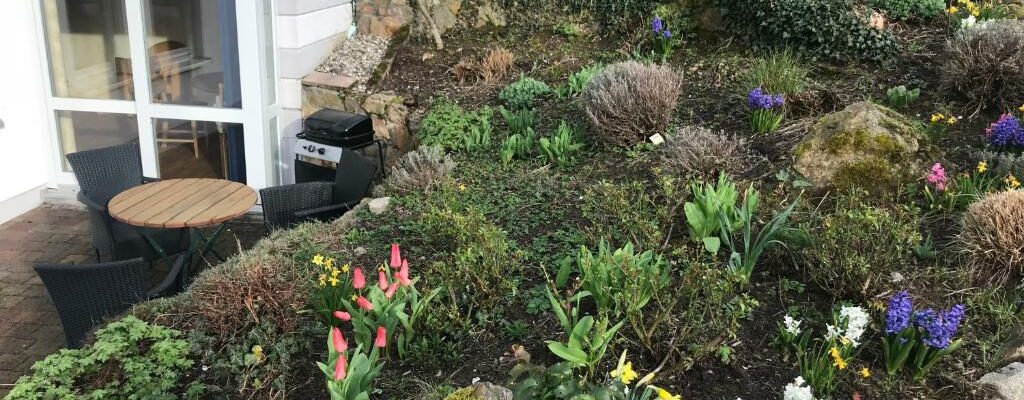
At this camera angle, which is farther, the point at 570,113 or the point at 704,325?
the point at 570,113

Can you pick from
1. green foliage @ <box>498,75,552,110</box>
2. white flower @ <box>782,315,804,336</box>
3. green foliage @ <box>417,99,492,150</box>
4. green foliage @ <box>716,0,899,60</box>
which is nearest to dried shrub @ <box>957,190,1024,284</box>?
white flower @ <box>782,315,804,336</box>

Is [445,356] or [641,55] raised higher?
[641,55]

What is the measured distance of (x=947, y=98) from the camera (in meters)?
5.41

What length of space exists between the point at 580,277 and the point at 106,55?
511 cm

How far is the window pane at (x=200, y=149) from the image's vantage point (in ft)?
21.9

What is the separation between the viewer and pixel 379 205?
485cm

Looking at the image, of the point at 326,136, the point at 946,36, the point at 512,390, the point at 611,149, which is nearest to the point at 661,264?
the point at 512,390

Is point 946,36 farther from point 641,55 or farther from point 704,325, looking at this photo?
point 704,325

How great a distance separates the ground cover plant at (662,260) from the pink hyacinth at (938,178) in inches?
0.7

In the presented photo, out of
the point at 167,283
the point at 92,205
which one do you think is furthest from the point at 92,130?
the point at 167,283

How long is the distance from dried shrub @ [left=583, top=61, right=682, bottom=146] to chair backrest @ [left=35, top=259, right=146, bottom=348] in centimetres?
302

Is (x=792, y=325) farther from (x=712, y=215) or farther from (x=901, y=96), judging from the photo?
(x=901, y=96)

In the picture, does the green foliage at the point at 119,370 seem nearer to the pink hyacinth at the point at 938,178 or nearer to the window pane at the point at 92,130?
the pink hyacinth at the point at 938,178

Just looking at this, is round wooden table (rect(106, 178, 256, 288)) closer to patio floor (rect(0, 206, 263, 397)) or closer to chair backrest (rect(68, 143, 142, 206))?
chair backrest (rect(68, 143, 142, 206))
